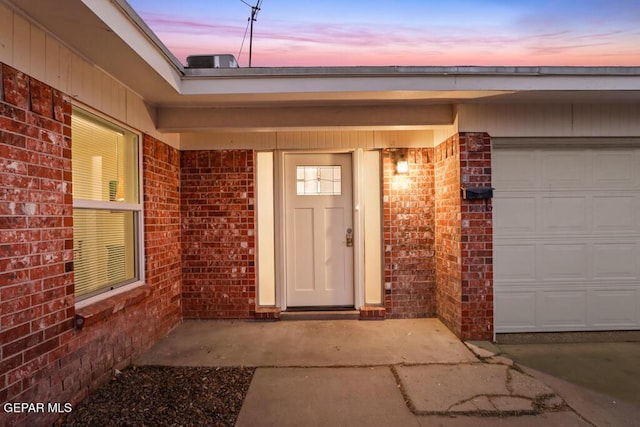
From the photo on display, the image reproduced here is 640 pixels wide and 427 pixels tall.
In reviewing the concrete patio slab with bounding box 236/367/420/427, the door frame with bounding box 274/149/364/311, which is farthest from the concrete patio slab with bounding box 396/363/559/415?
the door frame with bounding box 274/149/364/311

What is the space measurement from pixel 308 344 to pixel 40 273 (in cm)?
251

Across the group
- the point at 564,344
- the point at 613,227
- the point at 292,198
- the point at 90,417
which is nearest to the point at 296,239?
the point at 292,198

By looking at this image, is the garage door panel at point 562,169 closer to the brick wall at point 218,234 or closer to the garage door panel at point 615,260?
the garage door panel at point 615,260

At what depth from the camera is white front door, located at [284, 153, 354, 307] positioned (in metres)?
4.77

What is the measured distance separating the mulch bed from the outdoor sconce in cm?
297

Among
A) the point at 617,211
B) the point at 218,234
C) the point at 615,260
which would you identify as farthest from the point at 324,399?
the point at 617,211

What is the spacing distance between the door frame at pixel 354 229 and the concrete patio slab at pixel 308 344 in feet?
1.30

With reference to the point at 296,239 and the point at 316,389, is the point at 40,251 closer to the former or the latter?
the point at 316,389

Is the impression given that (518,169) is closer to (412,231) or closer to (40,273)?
(412,231)

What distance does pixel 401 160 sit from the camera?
15.0 ft

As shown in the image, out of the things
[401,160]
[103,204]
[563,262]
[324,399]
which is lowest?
[324,399]
